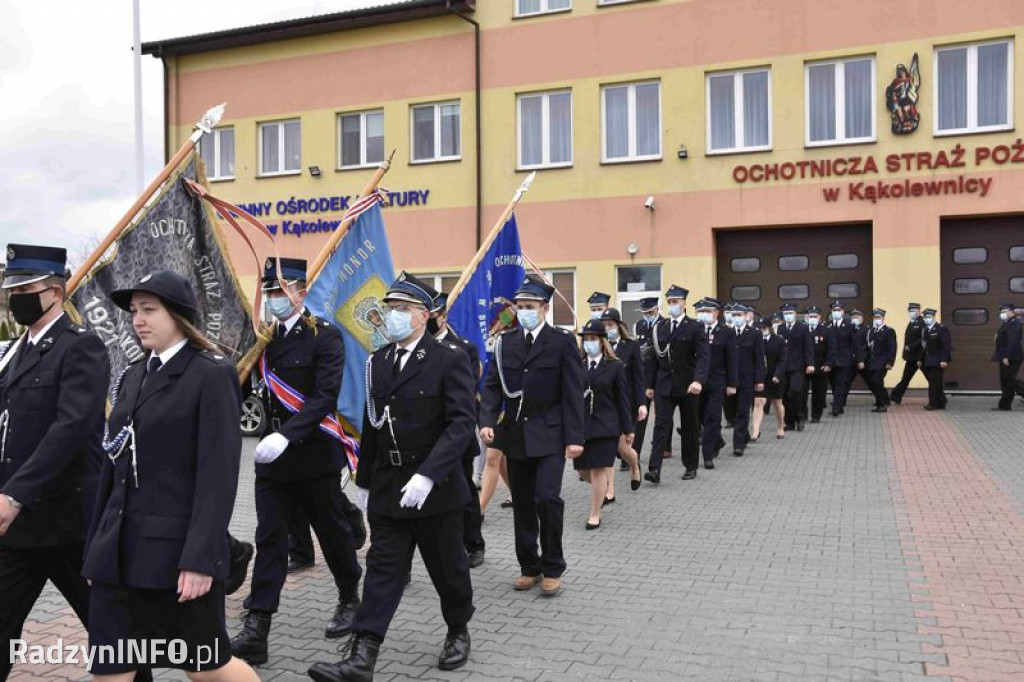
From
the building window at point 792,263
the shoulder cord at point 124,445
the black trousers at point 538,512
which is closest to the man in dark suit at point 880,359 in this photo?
the building window at point 792,263

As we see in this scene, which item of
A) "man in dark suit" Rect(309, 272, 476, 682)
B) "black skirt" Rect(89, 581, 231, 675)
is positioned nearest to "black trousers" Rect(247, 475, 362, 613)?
"man in dark suit" Rect(309, 272, 476, 682)

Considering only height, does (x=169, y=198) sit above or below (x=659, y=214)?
below

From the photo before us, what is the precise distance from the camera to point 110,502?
3533 mm

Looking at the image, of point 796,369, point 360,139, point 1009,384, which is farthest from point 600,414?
point 360,139

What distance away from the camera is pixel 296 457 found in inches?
216

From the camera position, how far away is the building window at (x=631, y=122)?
21062 mm

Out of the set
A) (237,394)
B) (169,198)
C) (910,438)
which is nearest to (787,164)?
(910,438)

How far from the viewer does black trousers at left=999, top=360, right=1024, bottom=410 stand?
17.5 meters

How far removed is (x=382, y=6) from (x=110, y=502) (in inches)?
833

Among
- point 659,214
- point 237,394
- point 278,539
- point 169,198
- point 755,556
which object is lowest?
point 755,556

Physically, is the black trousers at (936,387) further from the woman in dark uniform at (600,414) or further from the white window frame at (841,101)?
the woman in dark uniform at (600,414)

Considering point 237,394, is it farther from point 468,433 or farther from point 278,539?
point 278,539

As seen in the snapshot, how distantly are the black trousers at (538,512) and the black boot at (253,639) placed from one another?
1.96 m

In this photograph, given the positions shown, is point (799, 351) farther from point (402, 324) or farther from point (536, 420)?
point (402, 324)
